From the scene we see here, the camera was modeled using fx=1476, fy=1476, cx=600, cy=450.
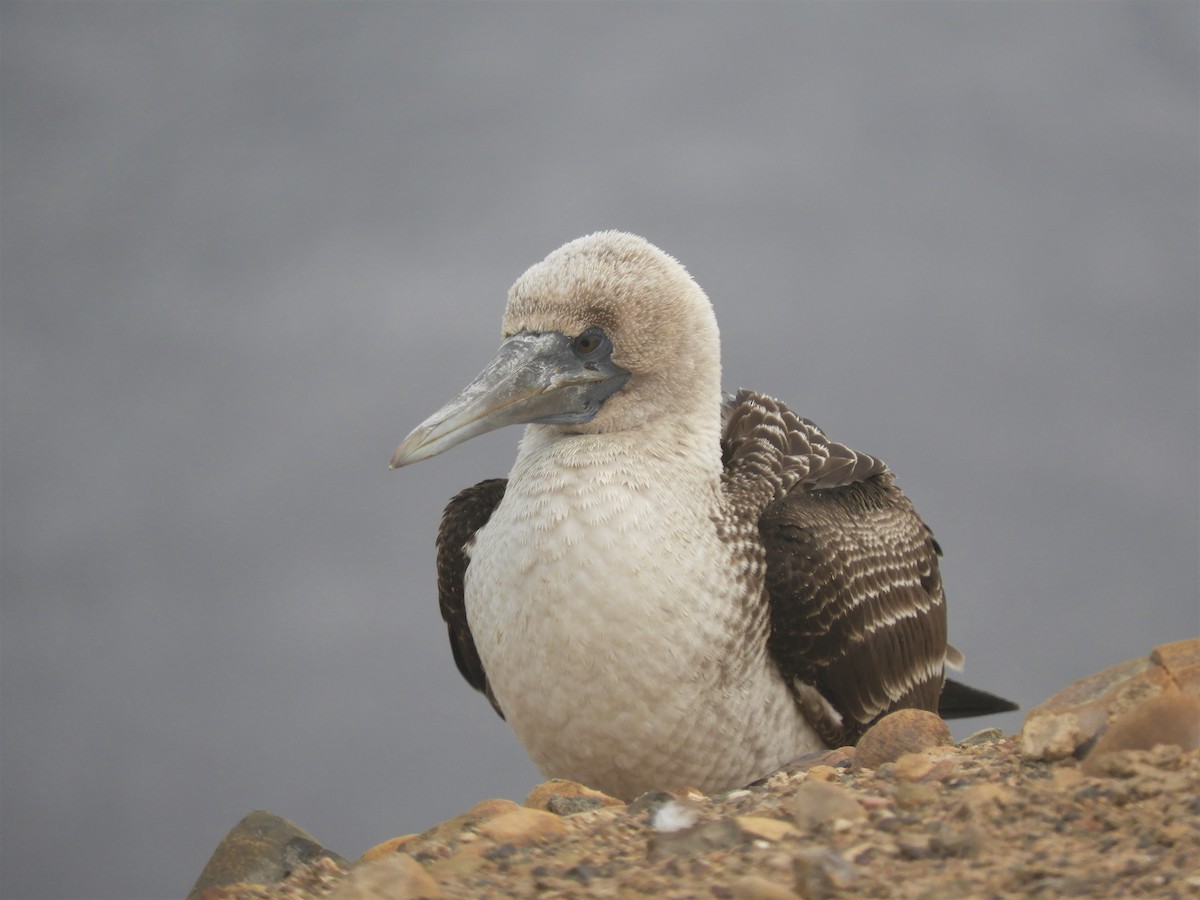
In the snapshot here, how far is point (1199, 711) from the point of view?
4.55m

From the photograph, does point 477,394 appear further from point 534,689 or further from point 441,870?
point 441,870

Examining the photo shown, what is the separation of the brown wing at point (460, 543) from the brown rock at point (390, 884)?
2986 mm

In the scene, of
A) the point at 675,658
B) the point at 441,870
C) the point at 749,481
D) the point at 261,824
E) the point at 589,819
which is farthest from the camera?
the point at 749,481

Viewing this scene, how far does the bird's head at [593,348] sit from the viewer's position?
6473mm

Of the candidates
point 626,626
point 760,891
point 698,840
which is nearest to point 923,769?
point 698,840

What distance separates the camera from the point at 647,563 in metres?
6.25

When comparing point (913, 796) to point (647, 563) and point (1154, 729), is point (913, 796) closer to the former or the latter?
point (1154, 729)

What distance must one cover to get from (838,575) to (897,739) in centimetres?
125

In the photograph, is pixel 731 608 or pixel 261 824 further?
pixel 731 608

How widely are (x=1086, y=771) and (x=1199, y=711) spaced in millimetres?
399

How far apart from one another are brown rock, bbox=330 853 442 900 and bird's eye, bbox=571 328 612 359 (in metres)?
2.92

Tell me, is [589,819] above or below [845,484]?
below

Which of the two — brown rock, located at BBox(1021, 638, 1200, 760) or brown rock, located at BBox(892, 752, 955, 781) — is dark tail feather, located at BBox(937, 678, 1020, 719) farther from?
brown rock, located at BBox(892, 752, 955, 781)

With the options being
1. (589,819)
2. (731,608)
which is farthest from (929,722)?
(589,819)
